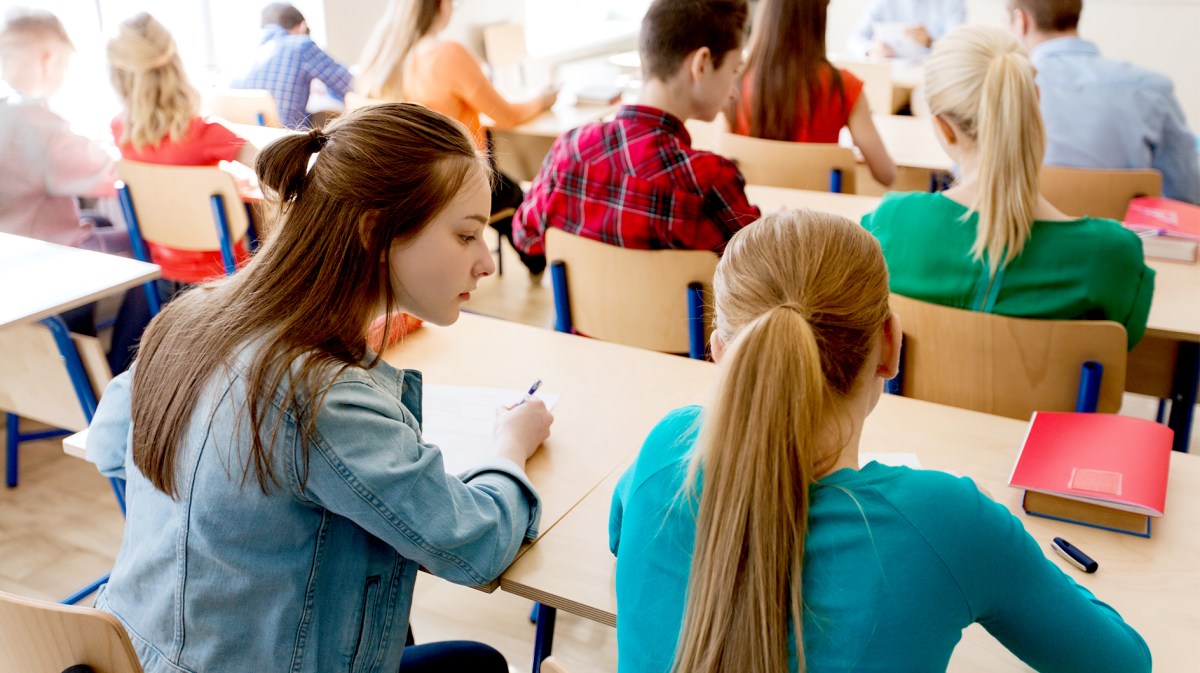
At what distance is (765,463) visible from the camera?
0.88 m

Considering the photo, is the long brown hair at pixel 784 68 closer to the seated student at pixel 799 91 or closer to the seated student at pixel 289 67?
the seated student at pixel 799 91

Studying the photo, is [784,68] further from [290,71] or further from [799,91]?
[290,71]

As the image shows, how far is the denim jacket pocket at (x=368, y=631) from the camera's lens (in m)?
1.18

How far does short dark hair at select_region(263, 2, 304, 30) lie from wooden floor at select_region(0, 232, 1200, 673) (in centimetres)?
222

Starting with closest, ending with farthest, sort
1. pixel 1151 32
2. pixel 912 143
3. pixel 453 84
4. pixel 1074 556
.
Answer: pixel 1074 556 < pixel 912 143 < pixel 453 84 < pixel 1151 32

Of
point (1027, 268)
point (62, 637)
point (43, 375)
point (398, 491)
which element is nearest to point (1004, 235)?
point (1027, 268)

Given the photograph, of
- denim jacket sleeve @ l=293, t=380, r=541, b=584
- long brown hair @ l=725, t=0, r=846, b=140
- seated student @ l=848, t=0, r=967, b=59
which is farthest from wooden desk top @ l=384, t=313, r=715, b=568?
seated student @ l=848, t=0, r=967, b=59

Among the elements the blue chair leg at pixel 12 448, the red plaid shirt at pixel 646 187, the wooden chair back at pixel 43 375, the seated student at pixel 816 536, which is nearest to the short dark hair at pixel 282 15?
the blue chair leg at pixel 12 448

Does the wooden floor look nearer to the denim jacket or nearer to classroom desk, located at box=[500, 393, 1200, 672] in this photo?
classroom desk, located at box=[500, 393, 1200, 672]

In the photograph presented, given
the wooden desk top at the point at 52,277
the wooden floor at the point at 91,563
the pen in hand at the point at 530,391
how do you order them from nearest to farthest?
the pen in hand at the point at 530,391, the wooden desk top at the point at 52,277, the wooden floor at the point at 91,563

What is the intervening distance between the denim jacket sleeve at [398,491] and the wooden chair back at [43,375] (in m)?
1.39

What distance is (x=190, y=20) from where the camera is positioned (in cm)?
512

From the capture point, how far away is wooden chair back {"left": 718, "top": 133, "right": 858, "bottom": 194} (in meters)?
3.02

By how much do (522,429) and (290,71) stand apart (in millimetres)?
3338
